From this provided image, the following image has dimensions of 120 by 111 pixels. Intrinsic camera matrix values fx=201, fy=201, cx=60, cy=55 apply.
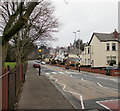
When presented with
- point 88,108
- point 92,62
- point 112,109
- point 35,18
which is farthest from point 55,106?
point 92,62

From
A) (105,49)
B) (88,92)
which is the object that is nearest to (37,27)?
(88,92)

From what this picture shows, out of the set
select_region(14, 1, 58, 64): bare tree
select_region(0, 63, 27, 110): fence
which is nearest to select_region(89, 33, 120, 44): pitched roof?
select_region(14, 1, 58, 64): bare tree

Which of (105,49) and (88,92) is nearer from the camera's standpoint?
(88,92)

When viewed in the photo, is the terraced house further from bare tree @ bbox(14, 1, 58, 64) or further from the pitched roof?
bare tree @ bbox(14, 1, 58, 64)

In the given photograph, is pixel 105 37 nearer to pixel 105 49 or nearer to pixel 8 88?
pixel 105 49

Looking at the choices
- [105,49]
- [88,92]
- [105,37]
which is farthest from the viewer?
[105,37]

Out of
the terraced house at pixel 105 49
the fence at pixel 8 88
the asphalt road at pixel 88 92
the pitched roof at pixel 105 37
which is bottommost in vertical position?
the asphalt road at pixel 88 92

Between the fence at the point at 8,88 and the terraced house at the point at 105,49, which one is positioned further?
the terraced house at the point at 105,49

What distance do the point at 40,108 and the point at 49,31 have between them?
19.5 metres

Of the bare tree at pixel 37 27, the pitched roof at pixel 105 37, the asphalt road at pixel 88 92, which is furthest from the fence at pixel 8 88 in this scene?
the pitched roof at pixel 105 37

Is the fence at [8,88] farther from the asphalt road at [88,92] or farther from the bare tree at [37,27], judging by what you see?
the bare tree at [37,27]

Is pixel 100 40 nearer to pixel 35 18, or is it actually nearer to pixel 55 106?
pixel 35 18

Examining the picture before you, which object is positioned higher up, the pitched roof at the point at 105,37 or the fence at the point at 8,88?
the pitched roof at the point at 105,37

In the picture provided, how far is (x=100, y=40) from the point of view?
44344mm
